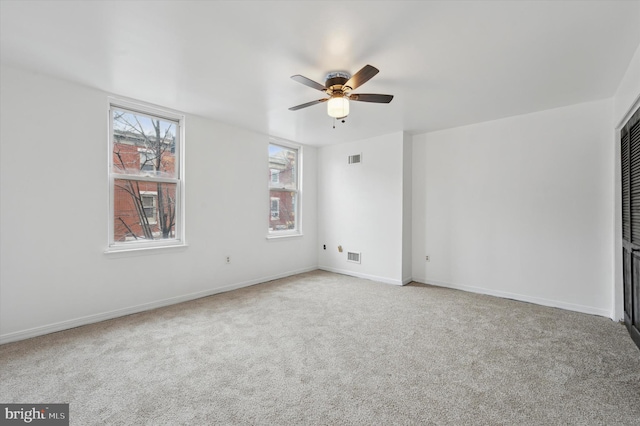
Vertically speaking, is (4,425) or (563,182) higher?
(563,182)

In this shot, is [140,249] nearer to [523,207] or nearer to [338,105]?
[338,105]

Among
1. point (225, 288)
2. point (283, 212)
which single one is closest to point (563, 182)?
point (283, 212)

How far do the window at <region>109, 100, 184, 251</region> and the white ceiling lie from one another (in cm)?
35

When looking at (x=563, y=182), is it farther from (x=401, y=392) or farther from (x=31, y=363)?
(x=31, y=363)

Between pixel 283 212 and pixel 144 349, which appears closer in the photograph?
pixel 144 349

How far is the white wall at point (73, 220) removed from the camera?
2613mm

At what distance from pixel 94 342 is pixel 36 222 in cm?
125

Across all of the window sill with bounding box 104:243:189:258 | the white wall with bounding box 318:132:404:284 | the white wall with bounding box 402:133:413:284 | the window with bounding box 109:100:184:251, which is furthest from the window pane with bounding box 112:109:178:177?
the white wall with bounding box 402:133:413:284

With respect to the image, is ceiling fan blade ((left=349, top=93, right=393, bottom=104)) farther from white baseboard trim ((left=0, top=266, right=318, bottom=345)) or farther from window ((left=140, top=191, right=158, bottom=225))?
white baseboard trim ((left=0, top=266, right=318, bottom=345))

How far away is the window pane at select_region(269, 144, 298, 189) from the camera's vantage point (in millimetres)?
5082

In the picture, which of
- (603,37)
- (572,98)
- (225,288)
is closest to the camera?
(603,37)

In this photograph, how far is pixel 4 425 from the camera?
1.66 m

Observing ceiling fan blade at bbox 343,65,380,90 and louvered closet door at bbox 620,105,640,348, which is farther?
louvered closet door at bbox 620,105,640,348

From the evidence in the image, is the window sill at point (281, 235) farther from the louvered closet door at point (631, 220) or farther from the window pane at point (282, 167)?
the louvered closet door at point (631, 220)
